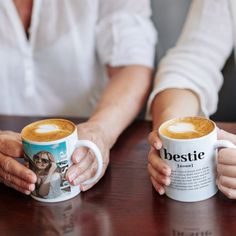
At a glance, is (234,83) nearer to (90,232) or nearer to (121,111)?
(121,111)

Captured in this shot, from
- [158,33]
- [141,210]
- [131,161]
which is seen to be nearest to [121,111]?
[131,161]

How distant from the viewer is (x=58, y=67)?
1.33 metres

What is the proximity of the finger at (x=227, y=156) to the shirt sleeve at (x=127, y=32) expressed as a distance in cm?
52

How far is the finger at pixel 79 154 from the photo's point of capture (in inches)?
30.1

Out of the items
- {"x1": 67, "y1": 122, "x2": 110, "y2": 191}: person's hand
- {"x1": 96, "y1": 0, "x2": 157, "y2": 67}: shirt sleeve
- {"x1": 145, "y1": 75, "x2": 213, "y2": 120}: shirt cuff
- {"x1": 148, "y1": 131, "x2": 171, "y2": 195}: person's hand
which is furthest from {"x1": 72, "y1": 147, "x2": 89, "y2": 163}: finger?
{"x1": 96, "y1": 0, "x2": 157, "y2": 67}: shirt sleeve

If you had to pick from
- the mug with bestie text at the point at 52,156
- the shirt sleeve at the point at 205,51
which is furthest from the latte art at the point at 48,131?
the shirt sleeve at the point at 205,51

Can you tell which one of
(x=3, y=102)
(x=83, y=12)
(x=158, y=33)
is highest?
(x=83, y=12)

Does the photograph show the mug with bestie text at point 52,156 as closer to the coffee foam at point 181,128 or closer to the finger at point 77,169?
the finger at point 77,169

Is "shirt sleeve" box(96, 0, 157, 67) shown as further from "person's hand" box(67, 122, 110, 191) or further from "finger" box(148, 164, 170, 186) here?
"finger" box(148, 164, 170, 186)

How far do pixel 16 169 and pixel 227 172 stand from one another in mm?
316

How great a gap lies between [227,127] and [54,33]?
0.55m

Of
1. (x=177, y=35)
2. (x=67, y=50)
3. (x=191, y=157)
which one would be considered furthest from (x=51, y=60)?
(x=191, y=157)

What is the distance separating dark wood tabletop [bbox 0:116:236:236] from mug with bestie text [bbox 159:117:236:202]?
0.06 feet

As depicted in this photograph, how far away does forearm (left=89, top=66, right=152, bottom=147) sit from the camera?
38.3 inches
